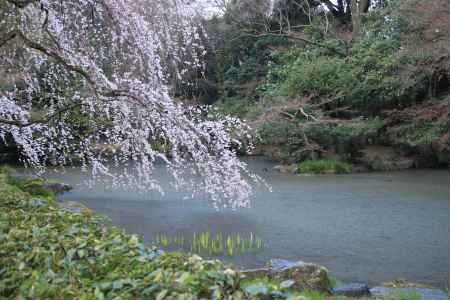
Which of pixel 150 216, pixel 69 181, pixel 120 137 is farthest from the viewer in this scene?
pixel 69 181

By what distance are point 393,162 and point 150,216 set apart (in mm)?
7674

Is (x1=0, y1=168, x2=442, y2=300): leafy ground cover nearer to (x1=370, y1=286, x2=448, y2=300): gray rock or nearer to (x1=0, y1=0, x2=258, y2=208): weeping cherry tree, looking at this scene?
(x1=0, y1=0, x2=258, y2=208): weeping cherry tree

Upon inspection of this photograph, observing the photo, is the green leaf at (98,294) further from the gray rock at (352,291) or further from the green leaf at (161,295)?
the gray rock at (352,291)

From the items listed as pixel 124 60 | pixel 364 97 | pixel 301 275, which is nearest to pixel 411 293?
pixel 301 275

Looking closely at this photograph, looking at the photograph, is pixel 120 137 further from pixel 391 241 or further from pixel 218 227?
pixel 391 241

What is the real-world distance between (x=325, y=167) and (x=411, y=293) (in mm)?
9292

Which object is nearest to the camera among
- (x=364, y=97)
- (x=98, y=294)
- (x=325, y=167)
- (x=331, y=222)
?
(x=98, y=294)

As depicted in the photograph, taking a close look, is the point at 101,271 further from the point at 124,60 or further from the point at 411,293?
the point at 411,293

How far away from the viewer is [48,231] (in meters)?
2.38

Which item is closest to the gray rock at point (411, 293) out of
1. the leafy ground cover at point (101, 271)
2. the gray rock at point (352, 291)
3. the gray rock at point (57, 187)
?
the gray rock at point (352, 291)

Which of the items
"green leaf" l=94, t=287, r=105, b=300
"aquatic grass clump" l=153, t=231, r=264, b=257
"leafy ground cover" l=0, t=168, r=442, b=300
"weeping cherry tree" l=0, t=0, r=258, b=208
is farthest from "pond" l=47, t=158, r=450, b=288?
"green leaf" l=94, t=287, r=105, b=300

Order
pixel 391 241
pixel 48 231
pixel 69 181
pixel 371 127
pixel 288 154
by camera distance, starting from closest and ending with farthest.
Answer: pixel 48 231 → pixel 391 241 → pixel 69 181 → pixel 371 127 → pixel 288 154

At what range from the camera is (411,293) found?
3.30 metres

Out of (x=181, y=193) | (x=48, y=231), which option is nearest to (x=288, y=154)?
(x=181, y=193)
